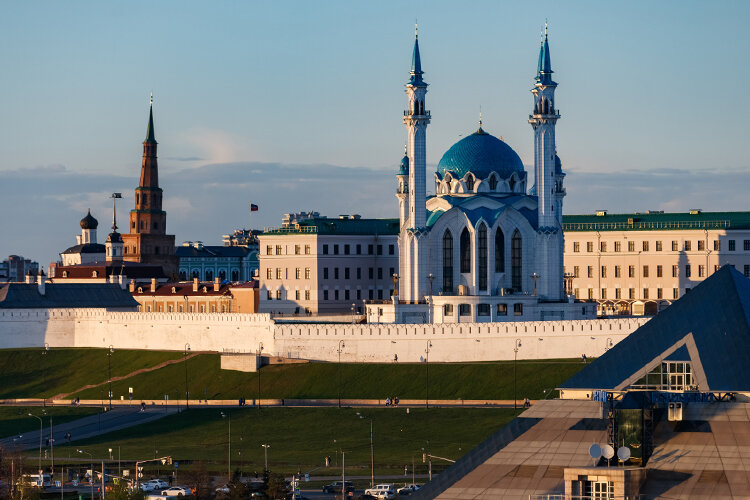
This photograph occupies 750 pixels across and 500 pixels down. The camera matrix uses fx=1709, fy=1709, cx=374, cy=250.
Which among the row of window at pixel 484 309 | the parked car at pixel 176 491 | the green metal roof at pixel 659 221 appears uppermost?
the green metal roof at pixel 659 221

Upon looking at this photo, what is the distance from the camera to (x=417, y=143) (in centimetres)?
16038

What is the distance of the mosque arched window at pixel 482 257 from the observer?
15938 centimetres

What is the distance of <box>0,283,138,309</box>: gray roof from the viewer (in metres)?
183

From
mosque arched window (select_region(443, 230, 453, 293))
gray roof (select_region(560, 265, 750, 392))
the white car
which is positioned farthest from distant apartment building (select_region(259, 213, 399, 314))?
gray roof (select_region(560, 265, 750, 392))

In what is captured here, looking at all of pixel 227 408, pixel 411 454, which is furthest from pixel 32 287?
pixel 411 454

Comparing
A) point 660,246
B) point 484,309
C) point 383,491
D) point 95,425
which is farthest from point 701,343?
point 660,246

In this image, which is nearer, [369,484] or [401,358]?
[369,484]

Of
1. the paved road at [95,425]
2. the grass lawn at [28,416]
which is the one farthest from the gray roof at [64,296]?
the paved road at [95,425]

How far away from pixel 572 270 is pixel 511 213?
27882 mm

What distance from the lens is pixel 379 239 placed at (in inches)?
7397

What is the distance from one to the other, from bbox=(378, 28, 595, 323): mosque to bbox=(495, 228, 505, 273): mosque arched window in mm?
94

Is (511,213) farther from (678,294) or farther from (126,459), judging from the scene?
(126,459)

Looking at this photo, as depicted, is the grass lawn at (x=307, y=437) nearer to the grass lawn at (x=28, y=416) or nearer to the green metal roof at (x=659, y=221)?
the grass lawn at (x=28, y=416)

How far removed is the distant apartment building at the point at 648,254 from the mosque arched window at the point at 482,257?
19.0m
